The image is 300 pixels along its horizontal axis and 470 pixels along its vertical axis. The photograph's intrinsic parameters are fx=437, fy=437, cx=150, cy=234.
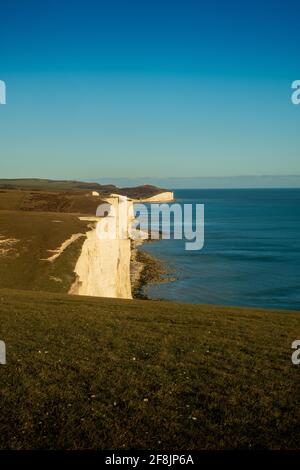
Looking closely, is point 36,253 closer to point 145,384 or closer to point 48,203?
point 145,384

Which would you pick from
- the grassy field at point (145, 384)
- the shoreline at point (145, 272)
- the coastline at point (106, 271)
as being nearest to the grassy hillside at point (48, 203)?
the shoreline at point (145, 272)

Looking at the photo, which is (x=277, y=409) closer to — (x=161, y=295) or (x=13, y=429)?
(x=13, y=429)

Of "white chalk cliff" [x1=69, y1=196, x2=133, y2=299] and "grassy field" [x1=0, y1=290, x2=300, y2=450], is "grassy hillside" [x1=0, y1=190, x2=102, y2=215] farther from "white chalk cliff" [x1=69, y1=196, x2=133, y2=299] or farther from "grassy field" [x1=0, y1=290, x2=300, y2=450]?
"grassy field" [x1=0, y1=290, x2=300, y2=450]

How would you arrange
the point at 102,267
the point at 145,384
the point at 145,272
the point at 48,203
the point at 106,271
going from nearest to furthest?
1. the point at 145,384
2. the point at 102,267
3. the point at 106,271
4. the point at 145,272
5. the point at 48,203

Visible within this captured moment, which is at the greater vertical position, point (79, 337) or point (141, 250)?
point (79, 337)

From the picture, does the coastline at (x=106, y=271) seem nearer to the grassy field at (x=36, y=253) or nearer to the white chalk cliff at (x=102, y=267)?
the white chalk cliff at (x=102, y=267)

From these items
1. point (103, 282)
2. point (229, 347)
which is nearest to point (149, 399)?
point (229, 347)

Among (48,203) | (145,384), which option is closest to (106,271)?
(145,384)
